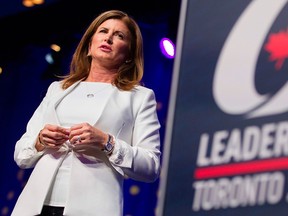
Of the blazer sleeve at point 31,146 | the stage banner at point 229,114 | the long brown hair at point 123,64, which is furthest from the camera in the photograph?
the long brown hair at point 123,64

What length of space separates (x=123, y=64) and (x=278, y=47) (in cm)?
94

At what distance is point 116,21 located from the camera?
5.28 feet

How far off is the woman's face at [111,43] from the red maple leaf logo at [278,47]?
894 mm

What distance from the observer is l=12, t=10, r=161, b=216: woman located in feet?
4.38

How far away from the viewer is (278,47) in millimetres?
662

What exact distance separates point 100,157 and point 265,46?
76 centimetres

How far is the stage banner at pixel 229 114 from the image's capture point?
637mm

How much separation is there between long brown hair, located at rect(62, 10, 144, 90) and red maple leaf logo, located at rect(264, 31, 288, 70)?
843 mm

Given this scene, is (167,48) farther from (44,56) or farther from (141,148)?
(141,148)

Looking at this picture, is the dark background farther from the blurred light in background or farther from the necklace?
the necklace

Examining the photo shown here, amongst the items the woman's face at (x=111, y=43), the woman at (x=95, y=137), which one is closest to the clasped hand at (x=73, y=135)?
the woman at (x=95, y=137)

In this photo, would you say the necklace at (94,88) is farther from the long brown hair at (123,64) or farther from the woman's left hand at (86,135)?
the woman's left hand at (86,135)

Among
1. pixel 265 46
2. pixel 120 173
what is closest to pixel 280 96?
pixel 265 46

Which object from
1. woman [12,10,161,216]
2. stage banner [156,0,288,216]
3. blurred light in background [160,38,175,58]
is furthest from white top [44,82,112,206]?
blurred light in background [160,38,175,58]
